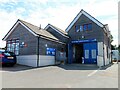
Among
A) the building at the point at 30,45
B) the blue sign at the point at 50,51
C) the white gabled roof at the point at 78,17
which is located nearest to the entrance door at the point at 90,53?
the white gabled roof at the point at 78,17

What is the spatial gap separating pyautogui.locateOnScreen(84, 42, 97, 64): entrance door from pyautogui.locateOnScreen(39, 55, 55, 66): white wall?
4730 millimetres

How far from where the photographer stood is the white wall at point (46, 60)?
18028 mm

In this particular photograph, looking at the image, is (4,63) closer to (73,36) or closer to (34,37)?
(34,37)

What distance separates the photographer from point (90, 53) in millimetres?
22156

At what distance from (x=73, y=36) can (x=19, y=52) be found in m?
8.34

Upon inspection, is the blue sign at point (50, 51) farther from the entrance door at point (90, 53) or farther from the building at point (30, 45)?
the entrance door at point (90, 53)

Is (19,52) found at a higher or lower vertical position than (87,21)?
lower

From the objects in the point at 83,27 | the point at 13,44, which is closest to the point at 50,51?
the point at 13,44

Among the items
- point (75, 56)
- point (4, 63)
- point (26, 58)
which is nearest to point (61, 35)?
point (75, 56)

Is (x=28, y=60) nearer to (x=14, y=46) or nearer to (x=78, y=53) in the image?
(x=14, y=46)

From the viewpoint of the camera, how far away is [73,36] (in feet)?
77.8

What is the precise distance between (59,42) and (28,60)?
19.2 feet

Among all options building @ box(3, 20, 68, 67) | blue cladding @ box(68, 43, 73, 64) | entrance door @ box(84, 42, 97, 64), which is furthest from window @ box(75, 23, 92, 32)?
building @ box(3, 20, 68, 67)

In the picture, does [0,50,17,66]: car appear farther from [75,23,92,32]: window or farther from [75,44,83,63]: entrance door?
[75,44,83,63]: entrance door
